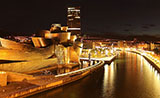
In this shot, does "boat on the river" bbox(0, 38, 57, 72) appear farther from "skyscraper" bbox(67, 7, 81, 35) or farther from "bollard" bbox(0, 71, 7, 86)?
"skyscraper" bbox(67, 7, 81, 35)

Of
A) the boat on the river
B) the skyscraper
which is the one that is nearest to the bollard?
the boat on the river

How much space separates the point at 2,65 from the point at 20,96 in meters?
2.83

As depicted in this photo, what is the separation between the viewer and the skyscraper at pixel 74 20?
8046cm

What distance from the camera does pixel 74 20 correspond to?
274ft

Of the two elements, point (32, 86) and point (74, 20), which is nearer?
point (32, 86)

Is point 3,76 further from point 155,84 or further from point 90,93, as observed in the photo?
point 155,84

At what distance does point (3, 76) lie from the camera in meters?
8.86

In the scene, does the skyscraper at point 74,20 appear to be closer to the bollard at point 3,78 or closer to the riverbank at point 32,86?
the riverbank at point 32,86

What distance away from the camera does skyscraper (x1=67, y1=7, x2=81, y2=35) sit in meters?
80.5

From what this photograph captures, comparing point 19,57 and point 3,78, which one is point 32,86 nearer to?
point 3,78

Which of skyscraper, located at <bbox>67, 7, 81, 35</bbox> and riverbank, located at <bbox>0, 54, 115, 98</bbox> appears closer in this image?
riverbank, located at <bbox>0, 54, 115, 98</bbox>

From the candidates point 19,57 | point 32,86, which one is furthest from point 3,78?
point 19,57

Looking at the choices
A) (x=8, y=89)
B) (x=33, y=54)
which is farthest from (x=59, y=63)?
(x=8, y=89)

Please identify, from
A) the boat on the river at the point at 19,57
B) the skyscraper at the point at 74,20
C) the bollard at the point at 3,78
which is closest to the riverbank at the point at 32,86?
the bollard at the point at 3,78
